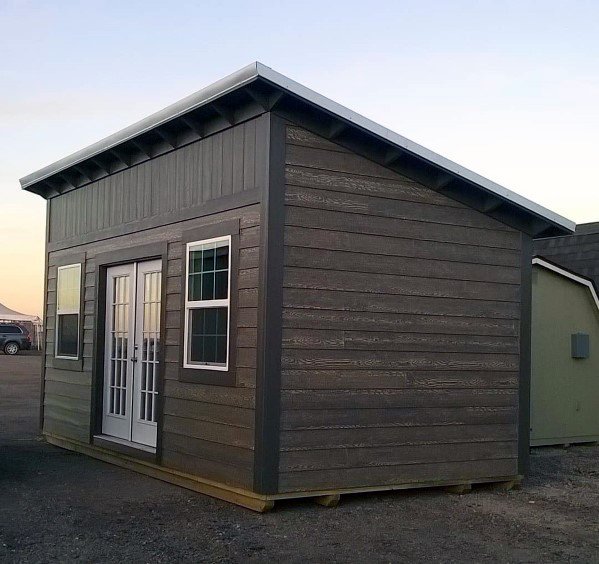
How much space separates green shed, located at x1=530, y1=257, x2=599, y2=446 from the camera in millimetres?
12461

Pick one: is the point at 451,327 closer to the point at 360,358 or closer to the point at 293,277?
the point at 360,358

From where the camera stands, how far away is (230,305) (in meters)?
8.10

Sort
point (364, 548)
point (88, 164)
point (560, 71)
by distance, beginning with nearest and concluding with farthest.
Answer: point (364, 548) < point (88, 164) < point (560, 71)

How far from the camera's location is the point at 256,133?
796 centimetres

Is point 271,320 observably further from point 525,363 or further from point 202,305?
point 525,363

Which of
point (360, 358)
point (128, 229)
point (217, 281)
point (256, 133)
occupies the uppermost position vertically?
point (256, 133)

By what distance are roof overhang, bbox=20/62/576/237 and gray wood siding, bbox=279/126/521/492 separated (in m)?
0.15

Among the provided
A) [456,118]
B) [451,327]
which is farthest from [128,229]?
[456,118]

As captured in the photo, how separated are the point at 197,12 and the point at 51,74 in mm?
3058

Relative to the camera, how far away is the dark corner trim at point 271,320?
7.61 meters

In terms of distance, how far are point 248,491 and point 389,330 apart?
2.00 m

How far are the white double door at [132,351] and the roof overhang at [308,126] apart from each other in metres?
1.34

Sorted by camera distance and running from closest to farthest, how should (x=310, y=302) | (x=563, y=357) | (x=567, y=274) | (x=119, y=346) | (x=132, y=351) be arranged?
1. (x=310, y=302)
2. (x=132, y=351)
3. (x=119, y=346)
4. (x=567, y=274)
5. (x=563, y=357)

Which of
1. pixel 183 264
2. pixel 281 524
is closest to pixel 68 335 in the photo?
pixel 183 264
